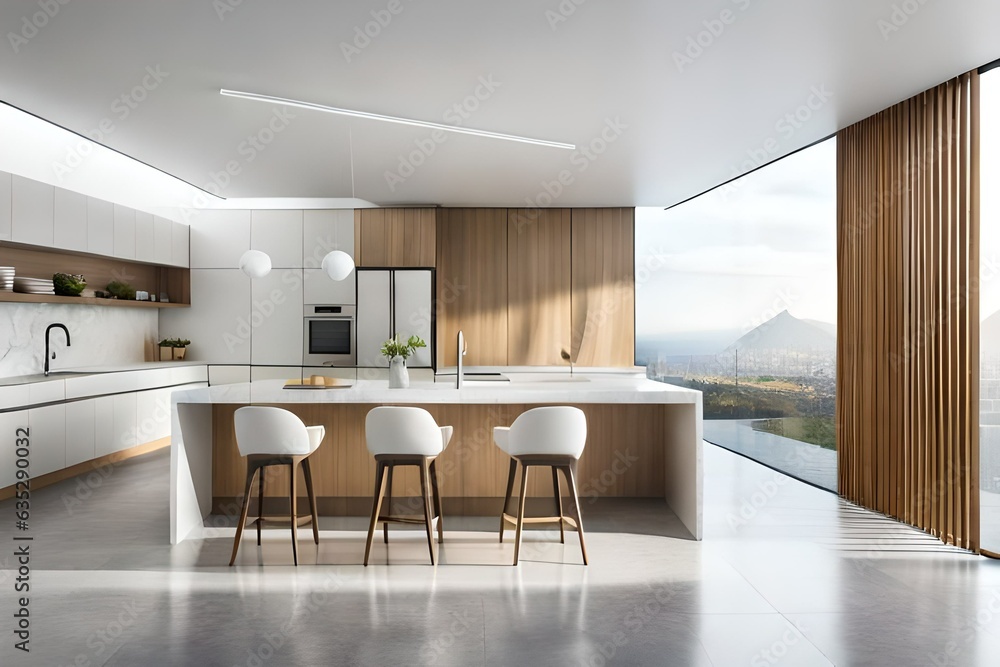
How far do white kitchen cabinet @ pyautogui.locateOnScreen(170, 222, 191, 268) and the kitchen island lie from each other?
11.5 feet

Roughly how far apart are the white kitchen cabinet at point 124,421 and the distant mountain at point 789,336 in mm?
6066

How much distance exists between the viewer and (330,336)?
25.1 feet

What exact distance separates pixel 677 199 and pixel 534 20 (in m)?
4.86

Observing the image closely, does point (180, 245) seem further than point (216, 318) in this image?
No

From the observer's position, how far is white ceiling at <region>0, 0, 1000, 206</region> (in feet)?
10.1

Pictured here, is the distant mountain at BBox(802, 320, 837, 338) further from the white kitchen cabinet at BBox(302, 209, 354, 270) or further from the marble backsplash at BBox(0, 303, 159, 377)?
the marble backsplash at BBox(0, 303, 159, 377)

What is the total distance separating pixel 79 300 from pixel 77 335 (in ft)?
2.01

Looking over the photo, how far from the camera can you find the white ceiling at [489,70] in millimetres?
3070

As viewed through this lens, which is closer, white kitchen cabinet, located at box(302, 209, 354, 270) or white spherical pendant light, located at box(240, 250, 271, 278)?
white spherical pendant light, located at box(240, 250, 271, 278)

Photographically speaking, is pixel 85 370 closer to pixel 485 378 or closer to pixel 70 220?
pixel 70 220

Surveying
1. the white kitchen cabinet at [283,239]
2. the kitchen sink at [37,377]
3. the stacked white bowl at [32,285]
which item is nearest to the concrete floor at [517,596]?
the kitchen sink at [37,377]

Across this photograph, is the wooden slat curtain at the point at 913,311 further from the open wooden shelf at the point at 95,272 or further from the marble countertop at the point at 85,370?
the open wooden shelf at the point at 95,272

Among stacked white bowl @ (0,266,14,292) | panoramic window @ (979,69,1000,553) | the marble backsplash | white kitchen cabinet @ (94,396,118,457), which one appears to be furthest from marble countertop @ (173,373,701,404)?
the marble backsplash

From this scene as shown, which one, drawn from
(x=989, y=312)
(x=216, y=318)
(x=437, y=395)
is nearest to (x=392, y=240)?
(x=216, y=318)
